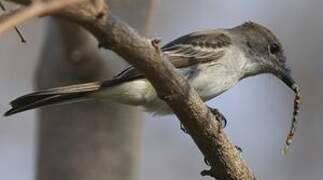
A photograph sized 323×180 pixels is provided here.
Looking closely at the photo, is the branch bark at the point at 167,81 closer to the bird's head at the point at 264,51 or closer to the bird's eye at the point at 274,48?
the bird's head at the point at 264,51

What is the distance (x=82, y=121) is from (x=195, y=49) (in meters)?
0.58

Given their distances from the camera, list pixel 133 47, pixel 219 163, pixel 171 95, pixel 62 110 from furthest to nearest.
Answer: pixel 62 110 → pixel 219 163 → pixel 171 95 → pixel 133 47

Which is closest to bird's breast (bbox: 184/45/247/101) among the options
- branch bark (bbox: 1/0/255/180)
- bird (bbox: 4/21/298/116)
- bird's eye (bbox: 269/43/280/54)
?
bird (bbox: 4/21/298/116)

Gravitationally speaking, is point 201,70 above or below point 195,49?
below

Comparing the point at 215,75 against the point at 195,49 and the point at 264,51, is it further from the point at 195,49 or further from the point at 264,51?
the point at 264,51

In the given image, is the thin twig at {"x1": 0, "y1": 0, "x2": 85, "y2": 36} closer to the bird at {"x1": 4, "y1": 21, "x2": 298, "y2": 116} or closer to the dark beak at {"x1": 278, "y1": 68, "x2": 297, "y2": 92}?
the bird at {"x1": 4, "y1": 21, "x2": 298, "y2": 116}

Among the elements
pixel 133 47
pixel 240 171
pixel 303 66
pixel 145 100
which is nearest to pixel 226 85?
pixel 145 100

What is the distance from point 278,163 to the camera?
22.6ft

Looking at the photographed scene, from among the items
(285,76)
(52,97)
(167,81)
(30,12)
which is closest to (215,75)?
(285,76)

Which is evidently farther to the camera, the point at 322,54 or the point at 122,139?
the point at 322,54

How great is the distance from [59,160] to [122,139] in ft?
0.97

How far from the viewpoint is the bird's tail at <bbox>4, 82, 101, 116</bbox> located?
2.45 metres

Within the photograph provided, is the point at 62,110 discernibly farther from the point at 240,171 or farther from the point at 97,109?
the point at 240,171

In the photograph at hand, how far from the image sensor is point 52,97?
2660mm
